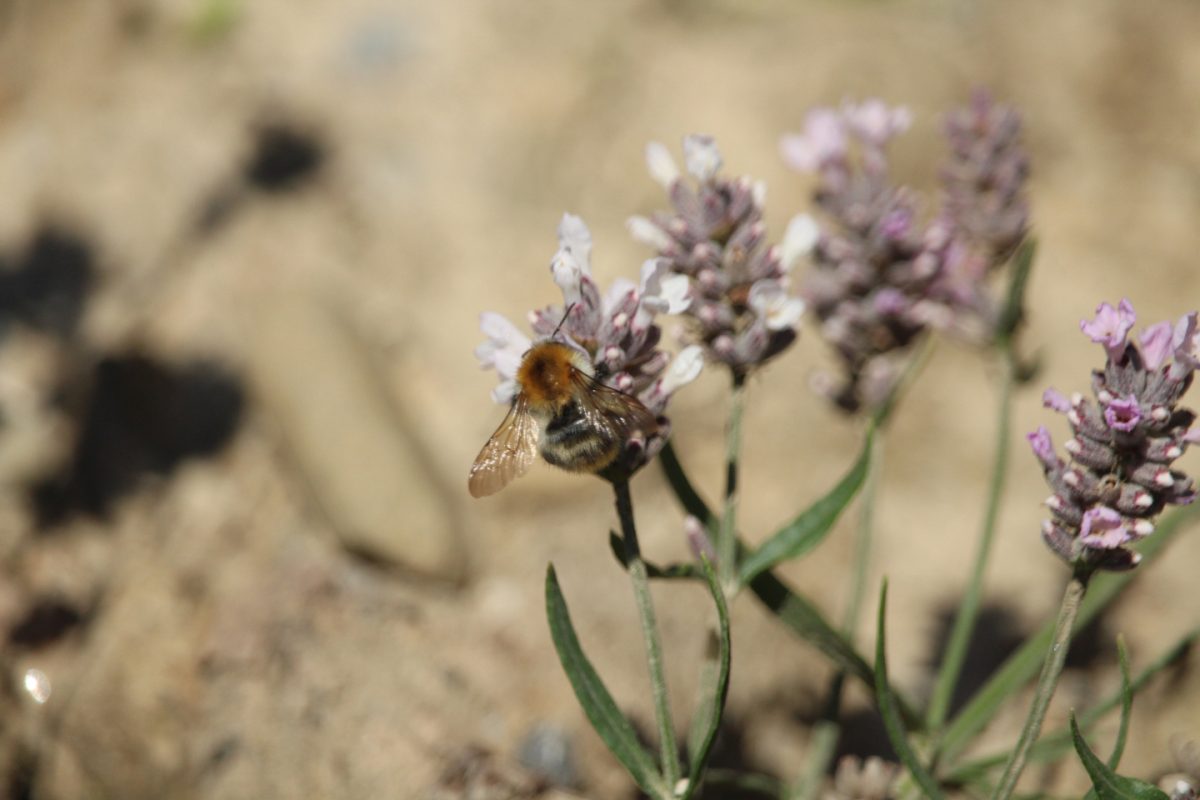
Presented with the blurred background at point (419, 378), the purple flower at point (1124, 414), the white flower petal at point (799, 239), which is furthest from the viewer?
the blurred background at point (419, 378)

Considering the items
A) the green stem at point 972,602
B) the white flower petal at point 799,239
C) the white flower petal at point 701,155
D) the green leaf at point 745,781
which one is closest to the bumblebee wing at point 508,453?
the white flower petal at point 701,155

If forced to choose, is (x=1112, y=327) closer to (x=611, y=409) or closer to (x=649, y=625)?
(x=611, y=409)

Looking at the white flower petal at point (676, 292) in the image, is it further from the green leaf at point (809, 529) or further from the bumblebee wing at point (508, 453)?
the green leaf at point (809, 529)

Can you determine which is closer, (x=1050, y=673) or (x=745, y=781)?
(x=1050, y=673)

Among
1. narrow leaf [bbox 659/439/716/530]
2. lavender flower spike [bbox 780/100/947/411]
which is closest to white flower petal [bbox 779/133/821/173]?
lavender flower spike [bbox 780/100/947/411]

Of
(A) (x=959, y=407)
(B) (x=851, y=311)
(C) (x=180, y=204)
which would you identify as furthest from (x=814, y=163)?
(C) (x=180, y=204)

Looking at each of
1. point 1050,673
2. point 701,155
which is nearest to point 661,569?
point 1050,673
